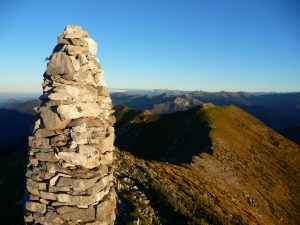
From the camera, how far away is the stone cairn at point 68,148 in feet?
38.2

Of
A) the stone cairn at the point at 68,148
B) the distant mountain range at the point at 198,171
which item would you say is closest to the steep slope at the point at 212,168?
the distant mountain range at the point at 198,171

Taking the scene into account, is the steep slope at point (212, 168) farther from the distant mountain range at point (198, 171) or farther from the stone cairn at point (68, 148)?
the stone cairn at point (68, 148)

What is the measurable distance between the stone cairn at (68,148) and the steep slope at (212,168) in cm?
805

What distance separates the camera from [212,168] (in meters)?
46.3

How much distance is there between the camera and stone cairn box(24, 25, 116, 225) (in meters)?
11.7

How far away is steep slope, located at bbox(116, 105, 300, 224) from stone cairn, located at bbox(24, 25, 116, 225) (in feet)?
26.4

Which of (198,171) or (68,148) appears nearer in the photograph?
(68,148)

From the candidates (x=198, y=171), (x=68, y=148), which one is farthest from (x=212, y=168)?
(x=68, y=148)

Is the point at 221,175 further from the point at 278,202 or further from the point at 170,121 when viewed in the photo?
the point at 170,121

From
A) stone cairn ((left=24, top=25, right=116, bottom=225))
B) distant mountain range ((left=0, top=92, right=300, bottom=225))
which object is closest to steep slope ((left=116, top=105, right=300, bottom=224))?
distant mountain range ((left=0, top=92, right=300, bottom=225))

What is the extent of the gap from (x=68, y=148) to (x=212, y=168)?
3725 cm

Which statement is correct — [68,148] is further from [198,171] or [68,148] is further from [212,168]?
[212,168]

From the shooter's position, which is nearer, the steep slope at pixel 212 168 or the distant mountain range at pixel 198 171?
the distant mountain range at pixel 198 171

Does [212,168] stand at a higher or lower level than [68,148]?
lower
